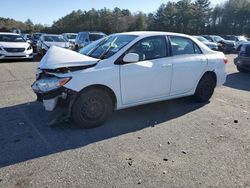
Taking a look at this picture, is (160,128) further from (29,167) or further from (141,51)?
(29,167)

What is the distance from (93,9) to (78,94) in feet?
245

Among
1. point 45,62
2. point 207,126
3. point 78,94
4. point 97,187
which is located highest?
point 45,62

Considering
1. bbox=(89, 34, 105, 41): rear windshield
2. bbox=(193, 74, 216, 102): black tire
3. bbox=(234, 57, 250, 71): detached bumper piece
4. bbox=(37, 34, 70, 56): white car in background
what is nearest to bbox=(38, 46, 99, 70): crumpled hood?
bbox=(193, 74, 216, 102): black tire

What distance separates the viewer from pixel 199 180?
3.62m

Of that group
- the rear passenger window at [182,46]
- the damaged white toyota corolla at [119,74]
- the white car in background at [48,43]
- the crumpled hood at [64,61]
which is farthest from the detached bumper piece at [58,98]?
the white car in background at [48,43]

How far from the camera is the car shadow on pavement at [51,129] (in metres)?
4.32

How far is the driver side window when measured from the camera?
567cm

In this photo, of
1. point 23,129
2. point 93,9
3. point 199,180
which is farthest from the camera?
point 93,9

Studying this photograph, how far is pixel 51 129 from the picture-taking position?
515cm

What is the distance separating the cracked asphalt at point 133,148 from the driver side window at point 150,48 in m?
1.19

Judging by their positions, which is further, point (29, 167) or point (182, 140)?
point (182, 140)

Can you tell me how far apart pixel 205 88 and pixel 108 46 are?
2.61 m

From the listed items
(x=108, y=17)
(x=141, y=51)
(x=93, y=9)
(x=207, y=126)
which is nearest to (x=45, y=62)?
(x=141, y=51)

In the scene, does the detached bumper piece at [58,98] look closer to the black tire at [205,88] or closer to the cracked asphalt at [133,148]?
the cracked asphalt at [133,148]
